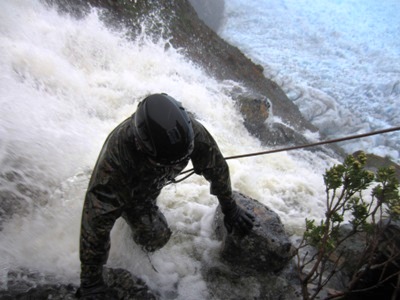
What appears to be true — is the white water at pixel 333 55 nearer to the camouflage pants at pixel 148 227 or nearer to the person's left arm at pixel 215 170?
the person's left arm at pixel 215 170

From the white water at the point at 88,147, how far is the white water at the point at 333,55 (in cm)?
667

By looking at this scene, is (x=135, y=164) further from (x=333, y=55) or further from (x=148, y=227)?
(x=333, y=55)

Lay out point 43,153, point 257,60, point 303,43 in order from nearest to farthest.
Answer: point 43,153, point 257,60, point 303,43

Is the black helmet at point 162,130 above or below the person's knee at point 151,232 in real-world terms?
above

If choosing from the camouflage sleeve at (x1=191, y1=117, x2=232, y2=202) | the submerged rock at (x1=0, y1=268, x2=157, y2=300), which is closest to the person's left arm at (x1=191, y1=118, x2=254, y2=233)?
the camouflage sleeve at (x1=191, y1=117, x2=232, y2=202)

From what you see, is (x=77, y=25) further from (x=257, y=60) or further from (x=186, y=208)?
(x=257, y=60)

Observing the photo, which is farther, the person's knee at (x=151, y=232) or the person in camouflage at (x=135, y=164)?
the person's knee at (x=151, y=232)

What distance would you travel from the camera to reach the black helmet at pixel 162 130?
7.02 feet

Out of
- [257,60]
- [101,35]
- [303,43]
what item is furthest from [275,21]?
[101,35]

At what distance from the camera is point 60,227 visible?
Result: 3787 mm

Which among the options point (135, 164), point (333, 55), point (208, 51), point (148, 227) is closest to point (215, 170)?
point (135, 164)

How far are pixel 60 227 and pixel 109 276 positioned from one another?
0.98 m

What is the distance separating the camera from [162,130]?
213 centimetres

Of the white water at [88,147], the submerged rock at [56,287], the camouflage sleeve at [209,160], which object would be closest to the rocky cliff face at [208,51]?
the white water at [88,147]
